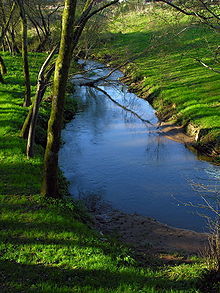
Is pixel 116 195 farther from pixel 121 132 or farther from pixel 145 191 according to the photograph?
pixel 121 132

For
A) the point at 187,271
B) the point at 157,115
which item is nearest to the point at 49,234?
the point at 187,271

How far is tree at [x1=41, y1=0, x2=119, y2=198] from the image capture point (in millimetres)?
8552

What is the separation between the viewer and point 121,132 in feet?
71.4

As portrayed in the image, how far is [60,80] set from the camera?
892cm

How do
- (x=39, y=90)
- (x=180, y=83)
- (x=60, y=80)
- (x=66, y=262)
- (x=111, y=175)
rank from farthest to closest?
(x=180, y=83) → (x=111, y=175) → (x=39, y=90) → (x=60, y=80) → (x=66, y=262)

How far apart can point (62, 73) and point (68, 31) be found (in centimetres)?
108

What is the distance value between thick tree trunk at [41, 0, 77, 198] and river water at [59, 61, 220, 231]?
4.45 ft

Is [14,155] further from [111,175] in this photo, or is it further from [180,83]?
[180,83]

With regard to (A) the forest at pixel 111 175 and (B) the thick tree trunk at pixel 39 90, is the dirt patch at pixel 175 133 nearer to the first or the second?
(A) the forest at pixel 111 175

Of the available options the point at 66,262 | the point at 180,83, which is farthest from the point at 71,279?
the point at 180,83

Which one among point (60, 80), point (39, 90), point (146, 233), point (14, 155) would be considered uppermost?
point (60, 80)

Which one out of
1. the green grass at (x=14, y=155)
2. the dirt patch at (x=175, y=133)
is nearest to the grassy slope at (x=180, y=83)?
the dirt patch at (x=175, y=133)

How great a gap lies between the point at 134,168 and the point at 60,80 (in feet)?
27.5

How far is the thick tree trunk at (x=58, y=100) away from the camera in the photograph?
8508 millimetres
